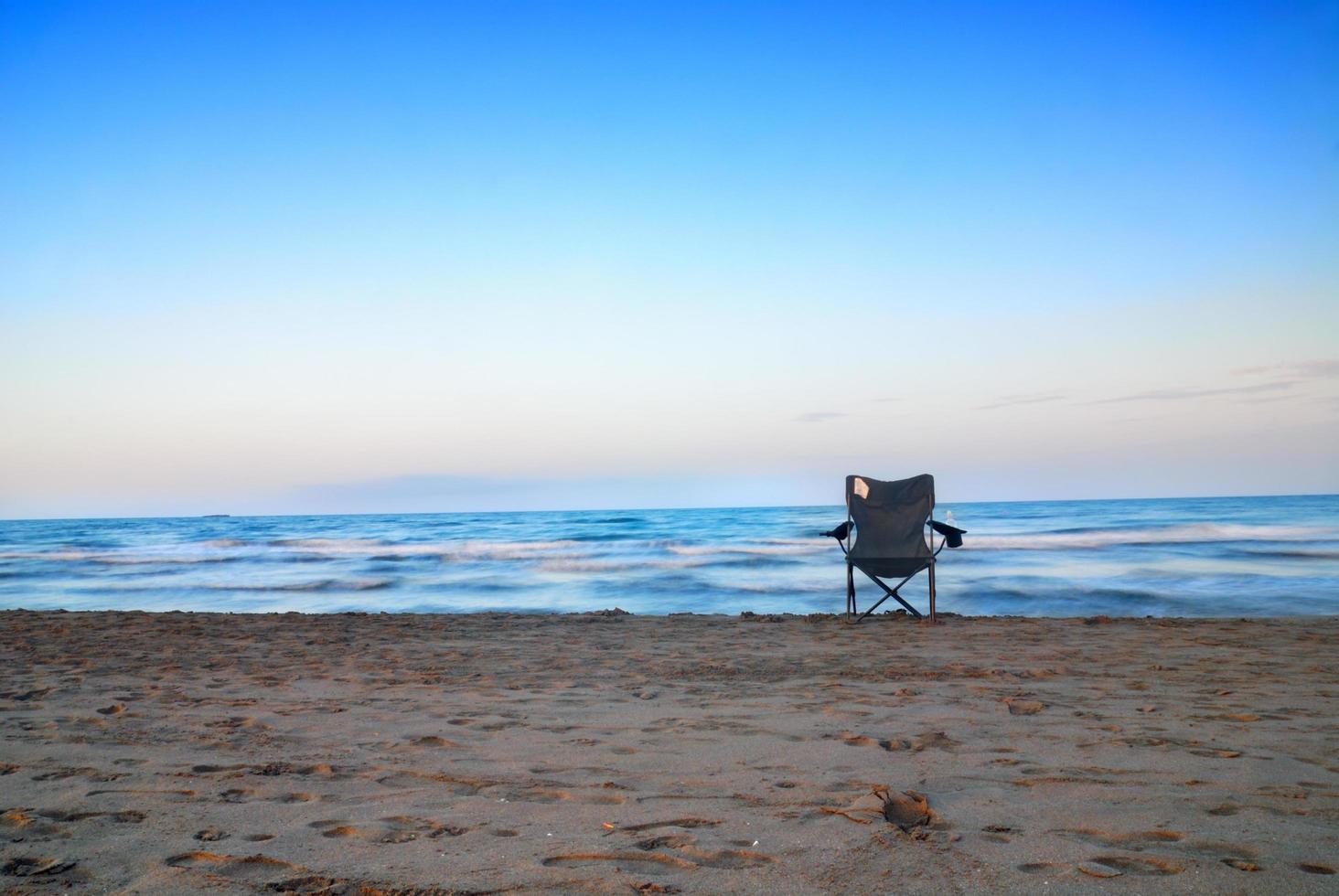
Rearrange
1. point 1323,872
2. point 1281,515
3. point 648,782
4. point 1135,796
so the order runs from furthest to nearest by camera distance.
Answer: point 1281,515 < point 648,782 < point 1135,796 < point 1323,872

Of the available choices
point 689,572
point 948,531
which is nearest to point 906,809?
point 948,531

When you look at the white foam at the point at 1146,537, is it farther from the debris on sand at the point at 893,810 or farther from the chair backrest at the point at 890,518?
the debris on sand at the point at 893,810

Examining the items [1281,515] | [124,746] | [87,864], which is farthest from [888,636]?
[1281,515]

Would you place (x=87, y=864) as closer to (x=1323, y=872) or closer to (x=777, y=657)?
(x=1323, y=872)

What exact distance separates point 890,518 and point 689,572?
7943mm

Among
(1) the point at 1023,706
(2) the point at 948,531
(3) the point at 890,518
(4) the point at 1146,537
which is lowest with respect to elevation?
(4) the point at 1146,537

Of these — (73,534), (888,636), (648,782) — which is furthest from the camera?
(73,534)

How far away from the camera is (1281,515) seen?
31.3 meters

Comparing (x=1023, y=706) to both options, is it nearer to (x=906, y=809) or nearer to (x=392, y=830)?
(x=906, y=809)

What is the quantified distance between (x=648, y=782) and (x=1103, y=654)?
171 inches

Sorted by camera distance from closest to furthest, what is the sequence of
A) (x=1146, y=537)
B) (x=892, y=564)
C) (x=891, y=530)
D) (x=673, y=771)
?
1. (x=673, y=771)
2. (x=892, y=564)
3. (x=891, y=530)
4. (x=1146, y=537)

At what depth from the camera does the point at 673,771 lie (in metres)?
3.21

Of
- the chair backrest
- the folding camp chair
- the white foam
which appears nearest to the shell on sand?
the folding camp chair

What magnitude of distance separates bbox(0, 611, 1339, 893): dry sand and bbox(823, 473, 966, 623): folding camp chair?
2.07 meters
